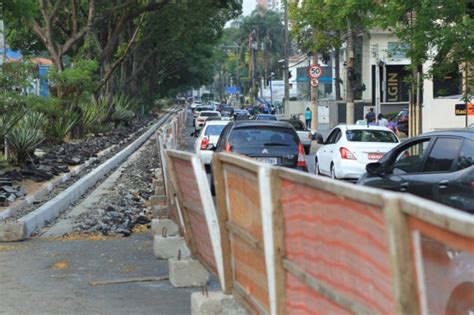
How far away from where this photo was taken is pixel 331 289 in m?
3.45

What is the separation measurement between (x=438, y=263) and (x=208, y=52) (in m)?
76.2

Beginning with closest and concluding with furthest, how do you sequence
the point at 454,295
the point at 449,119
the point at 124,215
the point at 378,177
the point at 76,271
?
1. the point at 454,295
2. the point at 76,271
3. the point at 378,177
4. the point at 124,215
5. the point at 449,119

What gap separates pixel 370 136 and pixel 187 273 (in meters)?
12.2

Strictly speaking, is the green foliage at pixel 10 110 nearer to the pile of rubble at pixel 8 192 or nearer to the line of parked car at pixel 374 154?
the pile of rubble at pixel 8 192

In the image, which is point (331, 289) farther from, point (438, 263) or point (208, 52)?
point (208, 52)

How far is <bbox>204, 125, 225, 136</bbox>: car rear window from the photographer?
2441 centimetres

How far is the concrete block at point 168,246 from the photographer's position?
8.33 metres

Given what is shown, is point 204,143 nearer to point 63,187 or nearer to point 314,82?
point 63,187

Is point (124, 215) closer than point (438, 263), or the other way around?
point (438, 263)

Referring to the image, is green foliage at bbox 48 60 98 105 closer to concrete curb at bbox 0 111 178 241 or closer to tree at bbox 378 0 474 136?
concrete curb at bbox 0 111 178 241

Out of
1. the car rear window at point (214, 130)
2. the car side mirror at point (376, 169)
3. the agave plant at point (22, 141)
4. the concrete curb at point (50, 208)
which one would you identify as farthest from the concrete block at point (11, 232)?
the car rear window at point (214, 130)

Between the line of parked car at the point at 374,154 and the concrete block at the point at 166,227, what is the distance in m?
0.89

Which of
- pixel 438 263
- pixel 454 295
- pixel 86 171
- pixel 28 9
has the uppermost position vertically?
pixel 28 9

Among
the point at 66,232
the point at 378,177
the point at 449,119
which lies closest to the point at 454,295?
the point at 378,177
